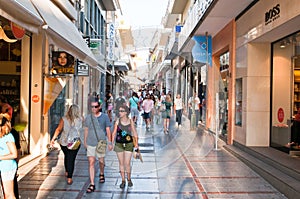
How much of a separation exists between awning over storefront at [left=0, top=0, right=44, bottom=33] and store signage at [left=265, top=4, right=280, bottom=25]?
4766 millimetres

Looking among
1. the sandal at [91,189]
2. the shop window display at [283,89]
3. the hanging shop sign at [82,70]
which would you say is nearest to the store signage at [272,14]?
the shop window display at [283,89]

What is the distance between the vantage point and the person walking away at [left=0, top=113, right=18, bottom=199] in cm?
444

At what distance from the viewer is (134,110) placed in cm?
1427

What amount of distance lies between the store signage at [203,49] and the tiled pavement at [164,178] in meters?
4.57

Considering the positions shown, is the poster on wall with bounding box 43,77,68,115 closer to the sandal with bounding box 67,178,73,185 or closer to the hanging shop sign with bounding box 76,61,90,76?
the hanging shop sign with bounding box 76,61,90,76

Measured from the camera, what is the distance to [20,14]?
4793 mm

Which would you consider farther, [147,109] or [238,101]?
[147,109]

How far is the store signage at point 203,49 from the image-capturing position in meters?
13.7

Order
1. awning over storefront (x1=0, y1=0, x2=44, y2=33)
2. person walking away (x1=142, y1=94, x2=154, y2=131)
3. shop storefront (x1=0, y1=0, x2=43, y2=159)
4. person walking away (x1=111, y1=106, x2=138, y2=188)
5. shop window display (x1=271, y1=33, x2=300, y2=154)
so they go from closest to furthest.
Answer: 1. awning over storefront (x1=0, y1=0, x2=44, y2=33)
2. person walking away (x1=111, y1=106, x2=138, y2=188)
3. shop storefront (x1=0, y1=0, x2=43, y2=159)
4. shop window display (x1=271, y1=33, x2=300, y2=154)
5. person walking away (x1=142, y1=94, x2=154, y2=131)

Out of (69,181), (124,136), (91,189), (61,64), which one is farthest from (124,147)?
(61,64)

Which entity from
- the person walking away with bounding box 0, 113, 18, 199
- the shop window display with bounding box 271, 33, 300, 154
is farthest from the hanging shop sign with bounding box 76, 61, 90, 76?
the person walking away with bounding box 0, 113, 18, 199

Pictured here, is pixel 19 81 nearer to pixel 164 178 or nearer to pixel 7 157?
pixel 164 178

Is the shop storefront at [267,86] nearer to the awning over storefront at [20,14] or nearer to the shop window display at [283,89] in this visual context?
the shop window display at [283,89]

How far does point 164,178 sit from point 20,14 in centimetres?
396
